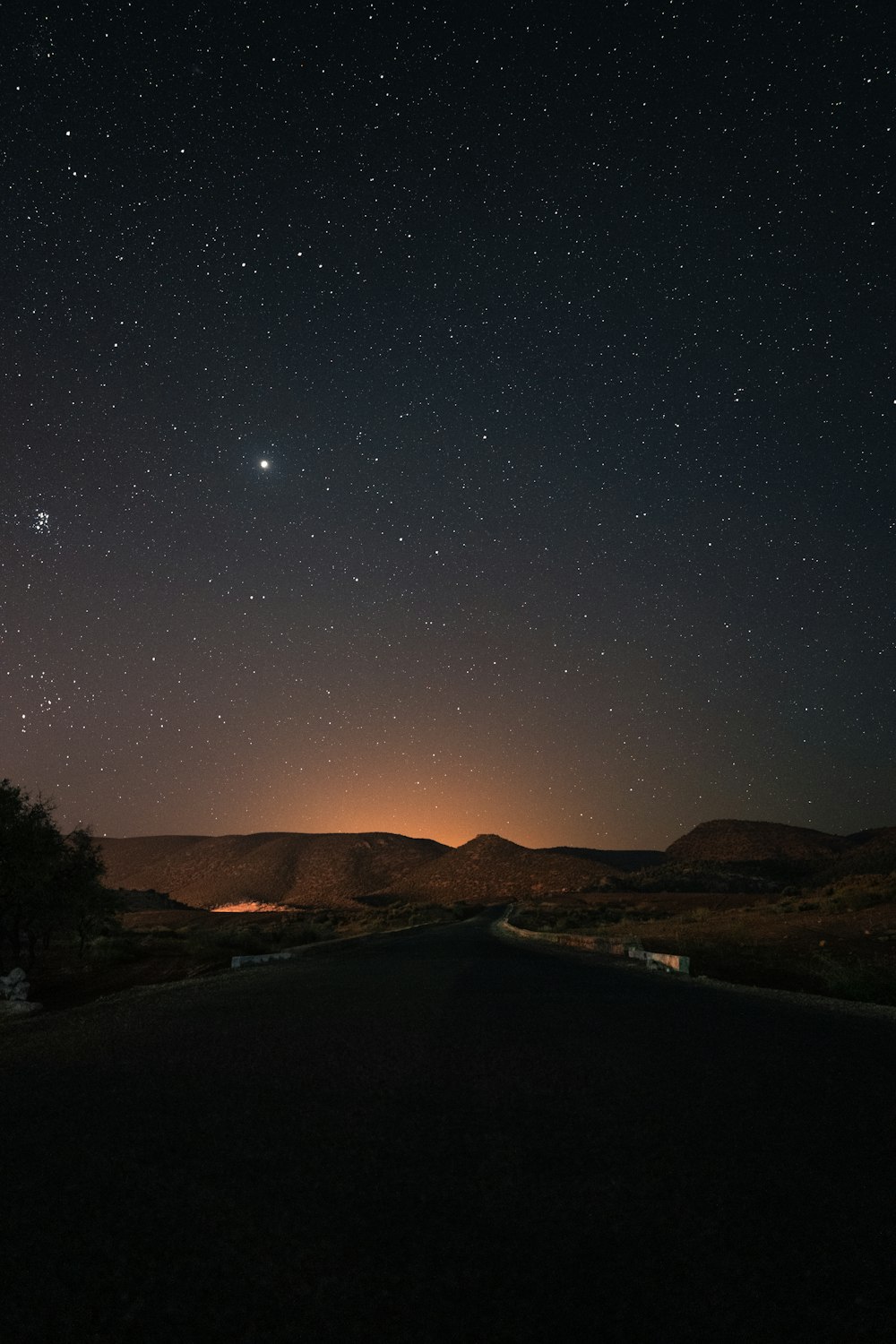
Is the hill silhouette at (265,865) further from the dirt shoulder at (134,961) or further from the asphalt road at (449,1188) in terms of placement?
the asphalt road at (449,1188)

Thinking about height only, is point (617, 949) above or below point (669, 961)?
below

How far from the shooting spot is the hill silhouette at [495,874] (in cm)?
11138

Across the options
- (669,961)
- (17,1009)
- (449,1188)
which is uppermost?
(449,1188)

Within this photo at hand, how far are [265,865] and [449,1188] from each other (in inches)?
5924

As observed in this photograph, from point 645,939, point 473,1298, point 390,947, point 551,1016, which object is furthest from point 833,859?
point 473,1298

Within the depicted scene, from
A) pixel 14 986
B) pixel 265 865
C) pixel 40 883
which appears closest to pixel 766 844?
pixel 265 865

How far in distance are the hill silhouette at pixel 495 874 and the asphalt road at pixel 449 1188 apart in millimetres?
95256

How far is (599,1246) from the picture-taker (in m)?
3.50

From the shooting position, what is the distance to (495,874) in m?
128

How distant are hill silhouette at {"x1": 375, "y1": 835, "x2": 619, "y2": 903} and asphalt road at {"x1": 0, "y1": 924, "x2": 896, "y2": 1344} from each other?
313 ft

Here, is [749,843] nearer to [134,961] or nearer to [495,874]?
[495,874]

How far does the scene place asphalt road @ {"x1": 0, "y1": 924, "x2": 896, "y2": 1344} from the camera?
2973 millimetres

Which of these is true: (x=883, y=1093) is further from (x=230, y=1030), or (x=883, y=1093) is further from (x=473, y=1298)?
(x=230, y=1030)

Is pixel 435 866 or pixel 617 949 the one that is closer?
pixel 617 949
